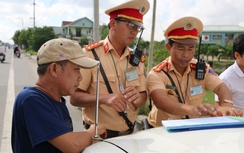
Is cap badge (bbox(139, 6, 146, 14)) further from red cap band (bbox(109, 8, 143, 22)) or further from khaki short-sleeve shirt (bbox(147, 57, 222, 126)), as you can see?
khaki short-sleeve shirt (bbox(147, 57, 222, 126))

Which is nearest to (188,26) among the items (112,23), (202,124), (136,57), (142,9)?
(142,9)

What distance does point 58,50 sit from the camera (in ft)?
4.70

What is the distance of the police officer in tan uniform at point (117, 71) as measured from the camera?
2055 mm

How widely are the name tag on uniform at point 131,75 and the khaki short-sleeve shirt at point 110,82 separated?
0.02m

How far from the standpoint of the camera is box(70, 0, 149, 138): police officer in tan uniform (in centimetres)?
205

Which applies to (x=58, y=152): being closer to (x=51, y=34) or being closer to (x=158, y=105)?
(x=158, y=105)

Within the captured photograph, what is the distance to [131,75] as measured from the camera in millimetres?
2131

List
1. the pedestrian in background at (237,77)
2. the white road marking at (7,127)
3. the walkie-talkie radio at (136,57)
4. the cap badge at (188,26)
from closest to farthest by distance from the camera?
the walkie-talkie radio at (136,57)
the cap badge at (188,26)
the pedestrian in background at (237,77)
the white road marking at (7,127)

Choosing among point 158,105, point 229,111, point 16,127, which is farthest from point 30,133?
point 229,111

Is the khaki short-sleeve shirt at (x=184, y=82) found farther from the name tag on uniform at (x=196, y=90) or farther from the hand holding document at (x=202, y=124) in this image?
the hand holding document at (x=202, y=124)

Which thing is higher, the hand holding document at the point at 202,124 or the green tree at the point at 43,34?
the green tree at the point at 43,34

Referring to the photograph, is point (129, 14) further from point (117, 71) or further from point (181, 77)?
point (181, 77)

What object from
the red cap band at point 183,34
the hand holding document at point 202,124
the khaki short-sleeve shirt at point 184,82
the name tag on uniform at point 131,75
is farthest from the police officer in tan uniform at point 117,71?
the hand holding document at point 202,124

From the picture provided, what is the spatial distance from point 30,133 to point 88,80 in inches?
31.1
